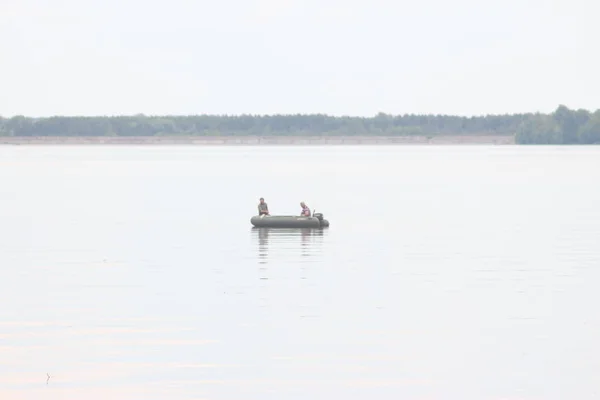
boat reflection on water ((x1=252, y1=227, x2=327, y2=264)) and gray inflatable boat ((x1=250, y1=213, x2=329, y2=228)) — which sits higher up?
gray inflatable boat ((x1=250, y1=213, x2=329, y2=228))

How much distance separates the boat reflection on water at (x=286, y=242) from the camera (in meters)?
46.7

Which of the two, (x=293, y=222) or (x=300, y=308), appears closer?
(x=300, y=308)

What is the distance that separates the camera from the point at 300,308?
32.4m

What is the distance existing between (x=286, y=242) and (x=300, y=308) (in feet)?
63.8

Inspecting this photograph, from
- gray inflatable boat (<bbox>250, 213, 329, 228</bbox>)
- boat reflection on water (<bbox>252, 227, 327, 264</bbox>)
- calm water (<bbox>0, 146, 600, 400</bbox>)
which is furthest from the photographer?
gray inflatable boat (<bbox>250, 213, 329, 228</bbox>)

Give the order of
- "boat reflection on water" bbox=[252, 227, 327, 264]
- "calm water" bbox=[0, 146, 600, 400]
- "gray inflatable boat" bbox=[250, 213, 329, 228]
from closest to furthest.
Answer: "calm water" bbox=[0, 146, 600, 400], "boat reflection on water" bbox=[252, 227, 327, 264], "gray inflatable boat" bbox=[250, 213, 329, 228]

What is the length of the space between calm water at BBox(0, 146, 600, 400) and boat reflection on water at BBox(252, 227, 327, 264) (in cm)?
14

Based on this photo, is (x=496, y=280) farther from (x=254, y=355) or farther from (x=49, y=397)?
(x=49, y=397)

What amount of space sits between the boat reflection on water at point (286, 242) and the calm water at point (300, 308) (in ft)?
0.46

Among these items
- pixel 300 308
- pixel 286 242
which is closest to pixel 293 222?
pixel 286 242

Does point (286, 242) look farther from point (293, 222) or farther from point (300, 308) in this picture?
point (300, 308)

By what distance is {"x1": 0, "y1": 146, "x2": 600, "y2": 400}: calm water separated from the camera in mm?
23953

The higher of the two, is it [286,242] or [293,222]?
[293,222]

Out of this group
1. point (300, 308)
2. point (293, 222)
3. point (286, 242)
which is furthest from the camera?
point (293, 222)
